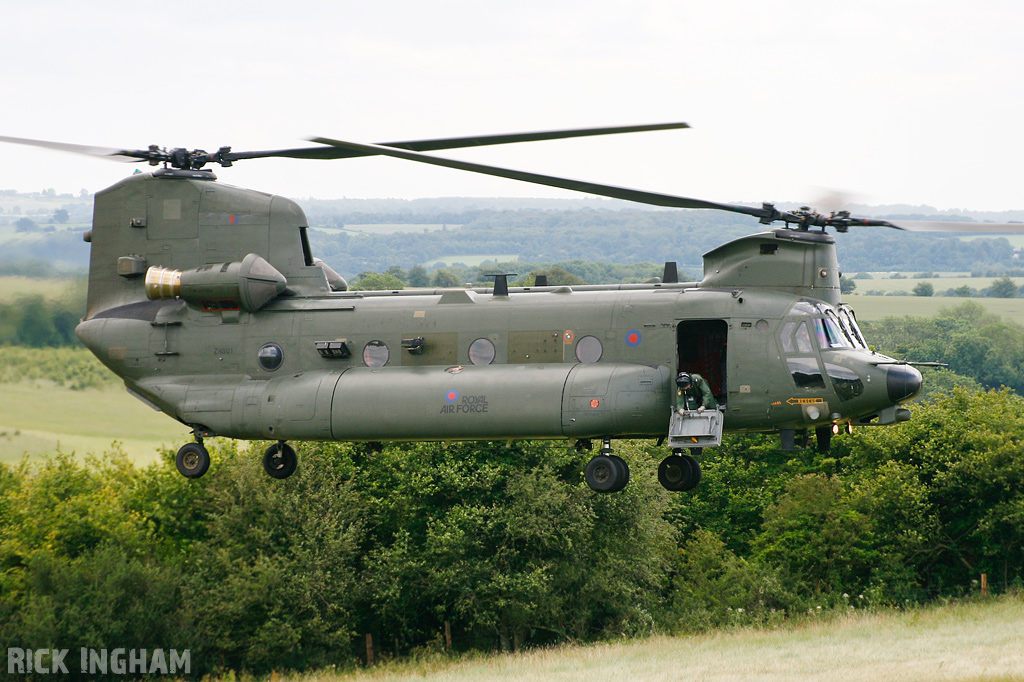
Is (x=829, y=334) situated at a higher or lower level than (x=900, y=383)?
higher

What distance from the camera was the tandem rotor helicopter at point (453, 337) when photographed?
61.7 feet

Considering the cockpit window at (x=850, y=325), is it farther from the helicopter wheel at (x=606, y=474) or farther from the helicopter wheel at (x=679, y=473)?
the helicopter wheel at (x=606, y=474)

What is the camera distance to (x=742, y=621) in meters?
53.2

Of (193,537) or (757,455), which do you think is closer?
(193,537)

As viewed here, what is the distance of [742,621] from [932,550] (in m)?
12.3

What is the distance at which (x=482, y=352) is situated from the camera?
2033cm

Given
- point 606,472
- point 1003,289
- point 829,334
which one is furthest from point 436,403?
point 1003,289

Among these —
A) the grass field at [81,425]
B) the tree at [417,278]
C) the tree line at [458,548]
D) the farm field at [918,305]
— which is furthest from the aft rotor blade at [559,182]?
the tree at [417,278]

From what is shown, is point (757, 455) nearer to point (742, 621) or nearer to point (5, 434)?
point (742, 621)

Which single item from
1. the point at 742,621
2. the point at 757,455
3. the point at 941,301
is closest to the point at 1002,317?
the point at 941,301

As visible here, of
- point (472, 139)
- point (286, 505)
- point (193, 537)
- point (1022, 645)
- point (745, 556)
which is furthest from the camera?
point (745, 556)

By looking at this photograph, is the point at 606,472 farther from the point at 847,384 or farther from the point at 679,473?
the point at 847,384

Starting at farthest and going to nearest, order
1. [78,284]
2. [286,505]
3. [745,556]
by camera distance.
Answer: [745,556] → [286,505] → [78,284]

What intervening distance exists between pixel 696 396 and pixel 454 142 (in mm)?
6262
